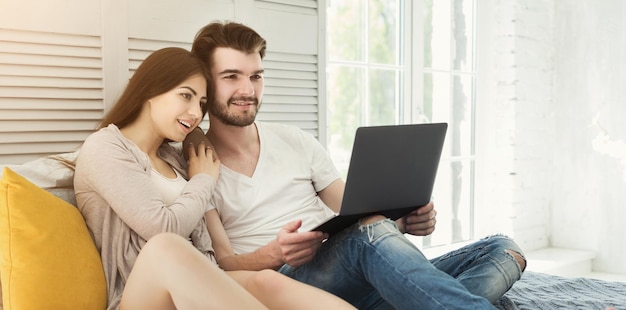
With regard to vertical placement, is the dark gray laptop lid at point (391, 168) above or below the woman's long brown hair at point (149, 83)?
below

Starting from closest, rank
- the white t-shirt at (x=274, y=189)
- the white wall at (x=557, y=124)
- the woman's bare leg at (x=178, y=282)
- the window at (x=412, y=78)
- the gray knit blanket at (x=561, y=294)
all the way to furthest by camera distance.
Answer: the woman's bare leg at (x=178, y=282), the gray knit blanket at (x=561, y=294), the white t-shirt at (x=274, y=189), the window at (x=412, y=78), the white wall at (x=557, y=124)

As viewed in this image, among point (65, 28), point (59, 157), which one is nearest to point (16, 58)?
point (65, 28)

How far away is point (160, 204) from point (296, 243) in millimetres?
369

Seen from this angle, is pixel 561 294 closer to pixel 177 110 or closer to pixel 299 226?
pixel 299 226

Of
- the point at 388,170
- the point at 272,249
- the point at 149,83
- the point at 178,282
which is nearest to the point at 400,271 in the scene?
the point at 388,170

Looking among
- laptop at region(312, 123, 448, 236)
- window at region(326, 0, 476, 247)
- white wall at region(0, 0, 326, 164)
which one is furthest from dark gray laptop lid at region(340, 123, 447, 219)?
window at region(326, 0, 476, 247)

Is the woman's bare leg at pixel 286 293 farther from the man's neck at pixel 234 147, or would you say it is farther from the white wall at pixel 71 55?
the white wall at pixel 71 55

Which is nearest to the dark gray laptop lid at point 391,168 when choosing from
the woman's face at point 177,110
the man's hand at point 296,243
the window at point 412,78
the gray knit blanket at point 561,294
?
the man's hand at point 296,243

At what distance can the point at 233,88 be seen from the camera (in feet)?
7.59

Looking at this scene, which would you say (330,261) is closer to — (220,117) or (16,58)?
(220,117)

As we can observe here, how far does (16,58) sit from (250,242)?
2.92 ft

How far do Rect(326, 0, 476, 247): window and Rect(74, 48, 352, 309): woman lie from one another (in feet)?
5.73

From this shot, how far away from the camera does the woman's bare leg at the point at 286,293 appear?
1.71m

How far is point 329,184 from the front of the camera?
2.51 metres
